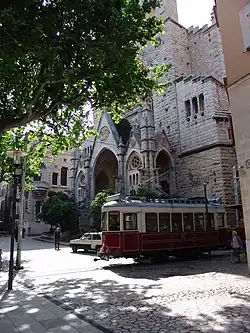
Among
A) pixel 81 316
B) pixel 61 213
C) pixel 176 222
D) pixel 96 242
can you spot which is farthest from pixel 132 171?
pixel 81 316

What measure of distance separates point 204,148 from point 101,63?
759 inches

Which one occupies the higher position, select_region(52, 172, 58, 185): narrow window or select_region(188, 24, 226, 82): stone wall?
select_region(188, 24, 226, 82): stone wall

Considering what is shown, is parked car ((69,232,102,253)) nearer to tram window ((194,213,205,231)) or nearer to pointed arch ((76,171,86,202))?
tram window ((194,213,205,231))

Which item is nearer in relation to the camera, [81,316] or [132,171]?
[81,316]

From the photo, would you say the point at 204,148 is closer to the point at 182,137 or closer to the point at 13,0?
the point at 182,137

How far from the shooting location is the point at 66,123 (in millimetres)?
14883

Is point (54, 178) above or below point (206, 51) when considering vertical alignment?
below

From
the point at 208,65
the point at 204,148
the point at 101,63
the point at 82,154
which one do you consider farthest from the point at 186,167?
the point at 101,63

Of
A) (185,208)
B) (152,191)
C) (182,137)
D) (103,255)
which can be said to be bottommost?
(103,255)

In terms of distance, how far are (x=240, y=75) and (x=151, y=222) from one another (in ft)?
27.3

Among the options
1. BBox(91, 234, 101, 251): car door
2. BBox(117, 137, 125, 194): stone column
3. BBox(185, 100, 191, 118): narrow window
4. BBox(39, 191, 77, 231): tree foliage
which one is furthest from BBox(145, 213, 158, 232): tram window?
BBox(39, 191, 77, 231): tree foliage

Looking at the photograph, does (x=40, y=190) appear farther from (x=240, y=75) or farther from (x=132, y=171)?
(x=240, y=75)

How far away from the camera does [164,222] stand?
640 inches

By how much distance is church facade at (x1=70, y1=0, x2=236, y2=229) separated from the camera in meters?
27.3
